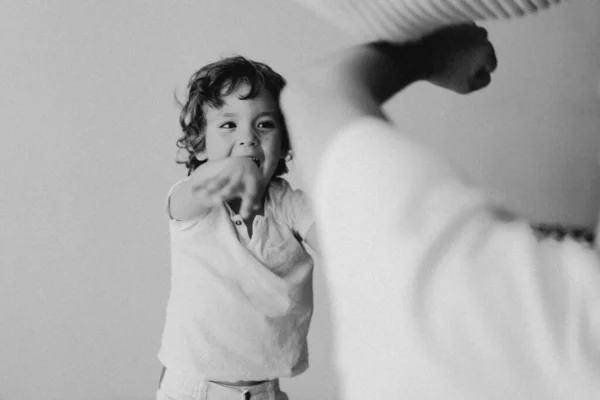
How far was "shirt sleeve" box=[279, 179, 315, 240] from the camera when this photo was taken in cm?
49

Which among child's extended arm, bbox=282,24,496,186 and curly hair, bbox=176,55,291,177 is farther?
curly hair, bbox=176,55,291,177

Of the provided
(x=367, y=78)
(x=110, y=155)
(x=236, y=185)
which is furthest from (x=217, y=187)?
(x=367, y=78)

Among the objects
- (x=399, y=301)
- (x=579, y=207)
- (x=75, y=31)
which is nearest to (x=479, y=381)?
(x=399, y=301)

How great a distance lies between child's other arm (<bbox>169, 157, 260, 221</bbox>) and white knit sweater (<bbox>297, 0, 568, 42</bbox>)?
0.32m

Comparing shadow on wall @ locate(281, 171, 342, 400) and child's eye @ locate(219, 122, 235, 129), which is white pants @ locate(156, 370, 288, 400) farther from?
child's eye @ locate(219, 122, 235, 129)

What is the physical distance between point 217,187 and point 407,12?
348 mm

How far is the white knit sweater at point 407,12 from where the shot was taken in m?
0.15

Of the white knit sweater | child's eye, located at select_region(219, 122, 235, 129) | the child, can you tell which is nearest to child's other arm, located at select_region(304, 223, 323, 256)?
the child

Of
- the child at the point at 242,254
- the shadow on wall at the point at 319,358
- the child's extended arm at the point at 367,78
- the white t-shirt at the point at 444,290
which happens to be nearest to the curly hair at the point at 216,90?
the child at the point at 242,254

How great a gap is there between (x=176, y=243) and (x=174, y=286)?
4 centimetres

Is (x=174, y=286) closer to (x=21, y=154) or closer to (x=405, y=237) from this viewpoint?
(x=21, y=154)

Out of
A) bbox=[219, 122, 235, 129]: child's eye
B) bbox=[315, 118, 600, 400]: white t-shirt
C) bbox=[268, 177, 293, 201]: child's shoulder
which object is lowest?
bbox=[315, 118, 600, 400]: white t-shirt

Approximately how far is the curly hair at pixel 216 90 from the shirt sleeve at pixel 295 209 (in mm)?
18

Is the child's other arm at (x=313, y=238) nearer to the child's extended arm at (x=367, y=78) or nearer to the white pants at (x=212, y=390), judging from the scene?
the white pants at (x=212, y=390)
